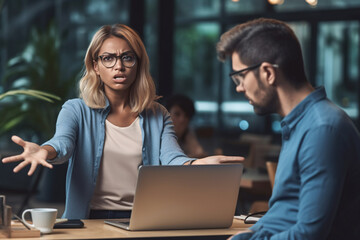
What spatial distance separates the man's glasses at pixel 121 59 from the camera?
8.81 feet

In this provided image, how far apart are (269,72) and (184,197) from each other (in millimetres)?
691

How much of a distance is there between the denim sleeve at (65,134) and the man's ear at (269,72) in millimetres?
995

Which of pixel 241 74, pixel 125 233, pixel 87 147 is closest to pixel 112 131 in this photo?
pixel 87 147

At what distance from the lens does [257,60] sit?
1.77 meters

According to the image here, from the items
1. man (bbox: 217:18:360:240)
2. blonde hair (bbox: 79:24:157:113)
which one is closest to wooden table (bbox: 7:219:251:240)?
man (bbox: 217:18:360:240)

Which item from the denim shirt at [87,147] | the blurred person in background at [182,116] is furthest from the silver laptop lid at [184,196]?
the blurred person in background at [182,116]

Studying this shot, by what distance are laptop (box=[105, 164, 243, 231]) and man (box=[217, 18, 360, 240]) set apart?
41 cm

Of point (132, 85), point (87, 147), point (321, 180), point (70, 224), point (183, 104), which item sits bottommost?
point (70, 224)

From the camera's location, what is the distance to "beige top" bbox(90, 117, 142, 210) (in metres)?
2.62

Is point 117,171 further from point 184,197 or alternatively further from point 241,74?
point 241,74

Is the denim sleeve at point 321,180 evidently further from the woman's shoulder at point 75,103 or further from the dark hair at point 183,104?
the dark hair at point 183,104

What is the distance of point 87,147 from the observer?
265 cm

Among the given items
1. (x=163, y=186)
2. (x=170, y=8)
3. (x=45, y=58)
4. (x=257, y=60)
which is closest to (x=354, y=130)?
(x=257, y=60)

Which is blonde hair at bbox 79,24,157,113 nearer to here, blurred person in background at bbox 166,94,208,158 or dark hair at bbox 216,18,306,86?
dark hair at bbox 216,18,306,86
